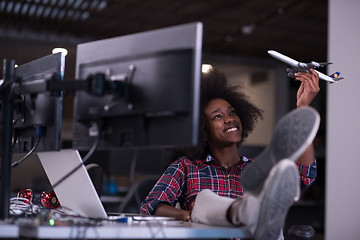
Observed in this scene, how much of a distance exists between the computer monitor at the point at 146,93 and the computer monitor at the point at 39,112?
0.25ft

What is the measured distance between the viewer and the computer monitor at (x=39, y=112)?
1727 mm

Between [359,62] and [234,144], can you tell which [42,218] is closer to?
[234,144]

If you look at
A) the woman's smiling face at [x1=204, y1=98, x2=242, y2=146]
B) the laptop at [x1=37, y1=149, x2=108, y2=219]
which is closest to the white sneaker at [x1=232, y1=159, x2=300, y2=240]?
the laptop at [x1=37, y1=149, x2=108, y2=219]

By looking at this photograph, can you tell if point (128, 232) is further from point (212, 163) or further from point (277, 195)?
point (212, 163)

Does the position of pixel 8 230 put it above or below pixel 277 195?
below

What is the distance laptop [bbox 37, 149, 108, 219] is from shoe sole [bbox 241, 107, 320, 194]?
54 cm

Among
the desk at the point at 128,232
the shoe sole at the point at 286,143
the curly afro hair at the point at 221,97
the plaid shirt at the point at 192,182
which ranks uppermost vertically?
the curly afro hair at the point at 221,97

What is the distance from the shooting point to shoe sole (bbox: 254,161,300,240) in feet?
5.08

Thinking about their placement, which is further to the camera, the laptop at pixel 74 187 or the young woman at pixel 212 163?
the young woman at pixel 212 163

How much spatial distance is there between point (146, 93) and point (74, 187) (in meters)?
0.52

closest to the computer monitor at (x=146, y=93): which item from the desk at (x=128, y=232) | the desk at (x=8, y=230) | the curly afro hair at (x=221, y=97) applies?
the desk at (x=128, y=232)

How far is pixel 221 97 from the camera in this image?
8.55ft

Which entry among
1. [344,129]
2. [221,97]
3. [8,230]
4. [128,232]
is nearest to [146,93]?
[128,232]

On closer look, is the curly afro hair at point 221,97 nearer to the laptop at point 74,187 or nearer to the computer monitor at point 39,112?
the laptop at point 74,187
